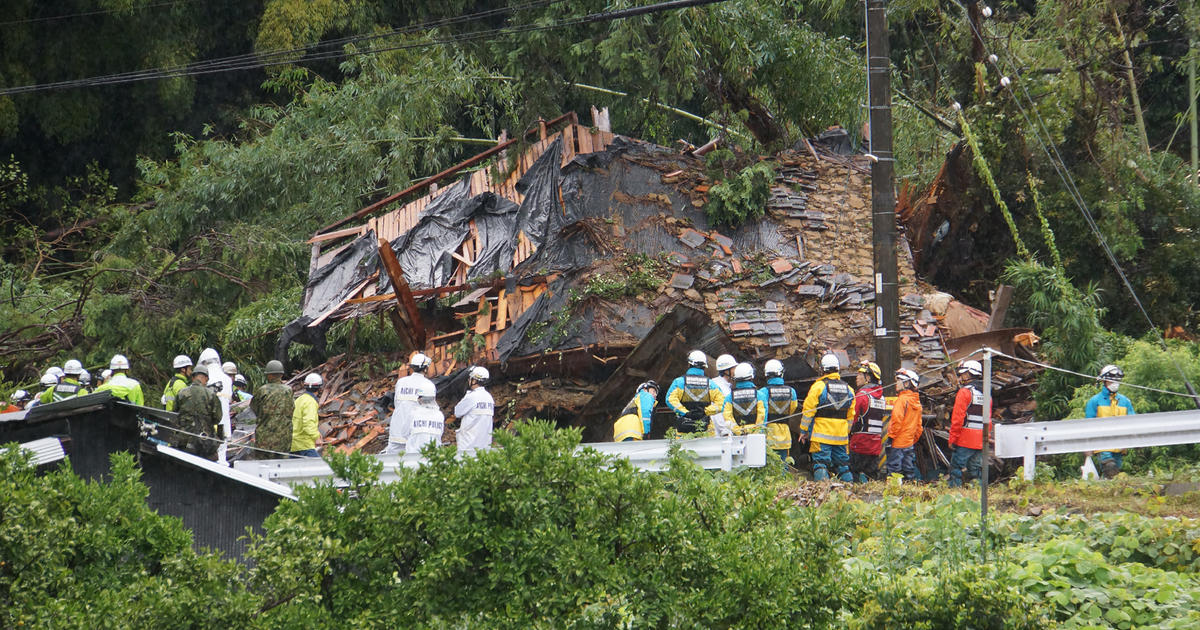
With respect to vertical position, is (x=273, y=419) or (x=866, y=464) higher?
(x=273, y=419)

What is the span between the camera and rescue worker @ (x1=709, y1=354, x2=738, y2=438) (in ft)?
34.0

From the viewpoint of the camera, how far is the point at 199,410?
10.1 metres

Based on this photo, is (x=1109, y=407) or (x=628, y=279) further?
(x=628, y=279)

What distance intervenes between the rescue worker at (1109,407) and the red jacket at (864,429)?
2.04m

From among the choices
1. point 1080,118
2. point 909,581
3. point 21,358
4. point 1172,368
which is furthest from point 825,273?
point 21,358

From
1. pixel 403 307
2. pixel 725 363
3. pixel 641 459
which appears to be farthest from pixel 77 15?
pixel 641 459

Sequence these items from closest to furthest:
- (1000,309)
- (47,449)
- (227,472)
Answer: (47,449)
(227,472)
(1000,309)

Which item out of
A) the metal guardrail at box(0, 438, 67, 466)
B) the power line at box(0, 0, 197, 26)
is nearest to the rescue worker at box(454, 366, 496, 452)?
the metal guardrail at box(0, 438, 67, 466)

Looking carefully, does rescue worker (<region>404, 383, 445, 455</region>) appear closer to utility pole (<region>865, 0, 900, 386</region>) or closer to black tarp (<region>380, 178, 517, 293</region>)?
utility pole (<region>865, 0, 900, 386</region>)

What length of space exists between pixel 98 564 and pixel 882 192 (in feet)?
28.9

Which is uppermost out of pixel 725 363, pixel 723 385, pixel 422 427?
pixel 725 363

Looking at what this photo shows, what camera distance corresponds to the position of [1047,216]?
1722cm

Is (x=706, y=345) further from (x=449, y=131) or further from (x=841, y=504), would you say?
(x=449, y=131)

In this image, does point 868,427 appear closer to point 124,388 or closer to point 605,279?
point 605,279
